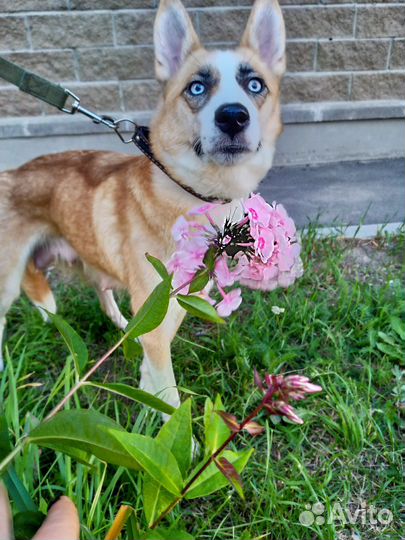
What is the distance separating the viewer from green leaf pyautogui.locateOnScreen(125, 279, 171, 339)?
71 centimetres

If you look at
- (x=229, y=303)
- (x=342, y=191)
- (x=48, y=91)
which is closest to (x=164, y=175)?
(x=48, y=91)

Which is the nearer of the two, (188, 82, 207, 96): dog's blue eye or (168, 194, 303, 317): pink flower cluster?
(168, 194, 303, 317): pink flower cluster

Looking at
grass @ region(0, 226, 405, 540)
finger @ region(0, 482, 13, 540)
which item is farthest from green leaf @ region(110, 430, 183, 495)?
grass @ region(0, 226, 405, 540)

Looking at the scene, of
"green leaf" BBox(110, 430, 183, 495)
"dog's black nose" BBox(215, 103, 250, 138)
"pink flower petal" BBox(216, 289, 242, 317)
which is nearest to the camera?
"green leaf" BBox(110, 430, 183, 495)

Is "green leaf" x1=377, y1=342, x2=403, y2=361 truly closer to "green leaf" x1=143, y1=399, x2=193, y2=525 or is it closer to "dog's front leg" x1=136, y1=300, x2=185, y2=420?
"dog's front leg" x1=136, y1=300, x2=185, y2=420

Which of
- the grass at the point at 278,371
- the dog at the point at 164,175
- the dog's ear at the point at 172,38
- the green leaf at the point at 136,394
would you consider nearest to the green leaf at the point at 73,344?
the green leaf at the point at 136,394

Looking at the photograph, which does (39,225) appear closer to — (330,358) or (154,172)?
(154,172)

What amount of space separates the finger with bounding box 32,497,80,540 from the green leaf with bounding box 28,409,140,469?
0.26 ft

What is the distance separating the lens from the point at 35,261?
2404 millimetres

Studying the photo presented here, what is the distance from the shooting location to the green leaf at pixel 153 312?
0.71 meters

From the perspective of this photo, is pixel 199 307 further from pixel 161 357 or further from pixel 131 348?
pixel 161 357

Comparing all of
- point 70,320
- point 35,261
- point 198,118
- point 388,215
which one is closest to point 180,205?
point 198,118

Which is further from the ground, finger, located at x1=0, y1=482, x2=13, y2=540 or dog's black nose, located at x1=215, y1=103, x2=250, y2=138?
dog's black nose, located at x1=215, y1=103, x2=250, y2=138

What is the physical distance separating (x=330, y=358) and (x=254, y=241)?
171cm
